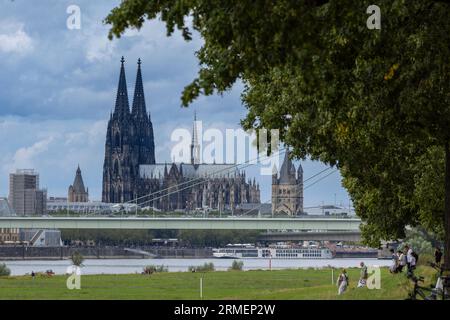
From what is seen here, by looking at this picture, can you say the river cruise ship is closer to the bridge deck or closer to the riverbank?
the riverbank

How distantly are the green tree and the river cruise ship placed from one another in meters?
123

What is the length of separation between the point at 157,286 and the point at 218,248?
106340 millimetres

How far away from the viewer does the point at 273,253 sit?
159 m

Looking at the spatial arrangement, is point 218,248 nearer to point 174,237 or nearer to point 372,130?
point 174,237

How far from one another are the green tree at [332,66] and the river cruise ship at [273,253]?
123 metres

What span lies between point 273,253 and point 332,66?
142 m

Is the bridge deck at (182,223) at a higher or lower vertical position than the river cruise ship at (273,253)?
higher

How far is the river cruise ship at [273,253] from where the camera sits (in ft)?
513

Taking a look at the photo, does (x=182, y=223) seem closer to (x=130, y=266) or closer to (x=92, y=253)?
(x=130, y=266)

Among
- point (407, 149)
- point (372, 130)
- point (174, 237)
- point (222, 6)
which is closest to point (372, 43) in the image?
point (222, 6)

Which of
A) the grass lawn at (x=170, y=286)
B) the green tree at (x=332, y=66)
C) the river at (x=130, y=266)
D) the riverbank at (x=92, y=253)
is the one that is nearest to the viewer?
A: the green tree at (x=332, y=66)

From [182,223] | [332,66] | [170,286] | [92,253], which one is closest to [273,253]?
[92,253]

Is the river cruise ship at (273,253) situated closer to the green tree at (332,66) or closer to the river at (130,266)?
the river at (130,266)

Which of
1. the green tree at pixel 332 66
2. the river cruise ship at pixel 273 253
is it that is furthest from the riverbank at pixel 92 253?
the green tree at pixel 332 66
